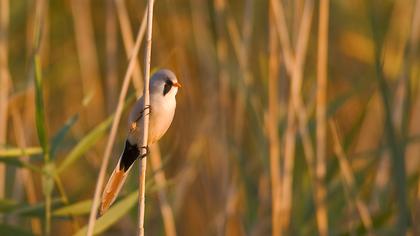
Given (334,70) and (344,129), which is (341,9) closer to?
(334,70)

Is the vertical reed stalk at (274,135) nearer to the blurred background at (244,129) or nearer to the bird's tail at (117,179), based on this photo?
the blurred background at (244,129)

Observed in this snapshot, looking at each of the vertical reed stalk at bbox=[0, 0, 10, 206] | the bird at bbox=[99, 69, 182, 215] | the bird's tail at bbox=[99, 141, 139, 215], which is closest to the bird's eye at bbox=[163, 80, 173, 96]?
the bird at bbox=[99, 69, 182, 215]

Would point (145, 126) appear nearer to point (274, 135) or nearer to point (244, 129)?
point (274, 135)

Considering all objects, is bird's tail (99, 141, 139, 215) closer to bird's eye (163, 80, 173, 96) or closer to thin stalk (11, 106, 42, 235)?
bird's eye (163, 80, 173, 96)

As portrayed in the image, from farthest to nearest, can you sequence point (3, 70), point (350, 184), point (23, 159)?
point (3, 70) < point (23, 159) < point (350, 184)

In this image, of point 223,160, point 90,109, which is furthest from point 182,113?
point 223,160

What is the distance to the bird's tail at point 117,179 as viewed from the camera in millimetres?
1427

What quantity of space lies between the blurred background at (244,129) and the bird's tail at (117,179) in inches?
10.0

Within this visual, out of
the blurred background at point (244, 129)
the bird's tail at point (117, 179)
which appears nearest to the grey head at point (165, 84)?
the bird's tail at point (117, 179)

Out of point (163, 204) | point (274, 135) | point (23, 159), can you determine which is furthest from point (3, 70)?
point (274, 135)

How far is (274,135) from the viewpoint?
219 cm

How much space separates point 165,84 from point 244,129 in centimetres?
159

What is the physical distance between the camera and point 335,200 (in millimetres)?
2354

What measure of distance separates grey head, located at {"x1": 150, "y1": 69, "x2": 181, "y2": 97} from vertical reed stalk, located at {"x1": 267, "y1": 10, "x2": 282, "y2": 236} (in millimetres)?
810
